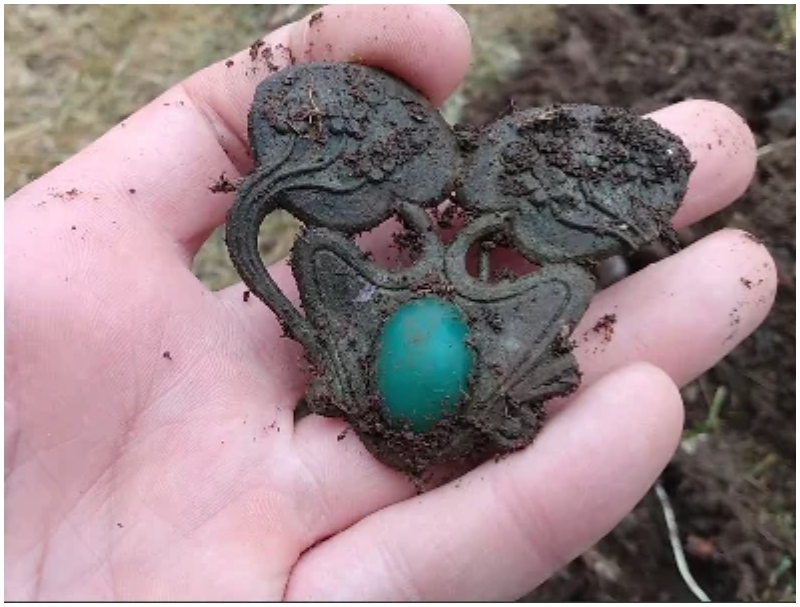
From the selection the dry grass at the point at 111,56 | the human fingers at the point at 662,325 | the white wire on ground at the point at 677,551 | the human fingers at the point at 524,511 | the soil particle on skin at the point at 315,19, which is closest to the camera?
the human fingers at the point at 524,511

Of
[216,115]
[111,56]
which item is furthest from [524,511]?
[111,56]

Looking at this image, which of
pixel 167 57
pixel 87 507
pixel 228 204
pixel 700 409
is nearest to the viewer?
pixel 87 507

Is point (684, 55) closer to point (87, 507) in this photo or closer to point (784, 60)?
point (784, 60)

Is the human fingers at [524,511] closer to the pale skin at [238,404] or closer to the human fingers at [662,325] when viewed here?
the pale skin at [238,404]

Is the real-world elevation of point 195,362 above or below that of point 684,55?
above

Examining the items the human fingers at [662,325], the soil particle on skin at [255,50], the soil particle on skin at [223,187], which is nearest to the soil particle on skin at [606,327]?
the human fingers at [662,325]

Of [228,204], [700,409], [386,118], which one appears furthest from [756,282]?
[228,204]

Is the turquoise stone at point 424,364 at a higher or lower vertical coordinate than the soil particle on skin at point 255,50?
lower

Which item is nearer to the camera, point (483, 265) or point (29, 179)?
point (483, 265)
